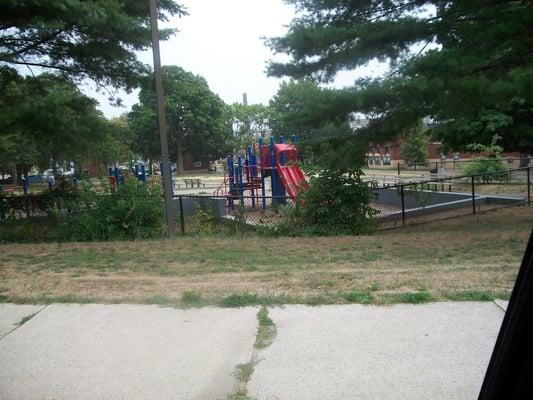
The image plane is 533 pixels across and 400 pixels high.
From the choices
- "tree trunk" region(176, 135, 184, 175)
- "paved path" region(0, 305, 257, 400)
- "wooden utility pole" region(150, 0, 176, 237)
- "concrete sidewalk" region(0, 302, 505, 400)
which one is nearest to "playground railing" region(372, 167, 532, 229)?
"wooden utility pole" region(150, 0, 176, 237)

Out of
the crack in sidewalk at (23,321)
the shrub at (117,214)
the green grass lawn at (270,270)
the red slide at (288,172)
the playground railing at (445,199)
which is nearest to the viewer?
the crack in sidewalk at (23,321)

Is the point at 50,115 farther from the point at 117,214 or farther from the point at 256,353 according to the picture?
the point at 256,353

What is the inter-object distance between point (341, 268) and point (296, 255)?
5.44 feet

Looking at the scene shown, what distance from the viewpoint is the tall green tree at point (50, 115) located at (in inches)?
401

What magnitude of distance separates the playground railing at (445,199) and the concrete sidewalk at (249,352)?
8.51 m

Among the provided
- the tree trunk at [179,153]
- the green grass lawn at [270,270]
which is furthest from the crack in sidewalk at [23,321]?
the tree trunk at [179,153]

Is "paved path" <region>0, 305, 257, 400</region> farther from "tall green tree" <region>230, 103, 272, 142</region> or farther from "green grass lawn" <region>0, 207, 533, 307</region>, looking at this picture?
"tall green tree" <region>230, 103, 272, 142</region>

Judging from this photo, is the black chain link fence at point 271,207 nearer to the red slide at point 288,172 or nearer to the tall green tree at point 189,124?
the red slide at point 288,172

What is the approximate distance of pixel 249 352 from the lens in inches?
149

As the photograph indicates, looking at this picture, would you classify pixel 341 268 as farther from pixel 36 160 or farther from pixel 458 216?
pixel 36 160

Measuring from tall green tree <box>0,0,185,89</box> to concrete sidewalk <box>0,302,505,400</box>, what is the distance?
7042 millimetres

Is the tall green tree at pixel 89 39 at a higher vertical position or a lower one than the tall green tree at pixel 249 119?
lower

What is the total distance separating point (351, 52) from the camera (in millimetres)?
11258

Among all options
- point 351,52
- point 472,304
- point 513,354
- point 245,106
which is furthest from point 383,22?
point 245,106
